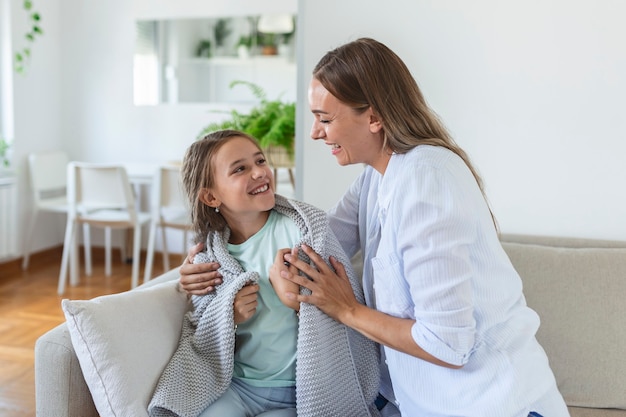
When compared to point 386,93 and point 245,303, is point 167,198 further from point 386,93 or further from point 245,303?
point 386,93

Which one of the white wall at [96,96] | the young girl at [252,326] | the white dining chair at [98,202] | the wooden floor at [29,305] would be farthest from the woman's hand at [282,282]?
the white wall at [96,96]

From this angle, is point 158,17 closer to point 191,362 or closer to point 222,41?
point 222,41

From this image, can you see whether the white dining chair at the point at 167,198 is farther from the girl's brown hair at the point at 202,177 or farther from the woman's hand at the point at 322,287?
the woman's hand at the point at 322,287

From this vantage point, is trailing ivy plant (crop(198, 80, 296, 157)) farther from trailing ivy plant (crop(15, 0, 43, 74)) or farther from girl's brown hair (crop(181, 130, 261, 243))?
trailing ivy plant (crop(15, 0, 43, 74))

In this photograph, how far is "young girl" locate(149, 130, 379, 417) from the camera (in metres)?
1.52

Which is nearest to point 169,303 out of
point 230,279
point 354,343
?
point 230,279

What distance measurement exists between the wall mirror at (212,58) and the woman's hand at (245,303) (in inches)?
136

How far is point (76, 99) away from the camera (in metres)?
5.23

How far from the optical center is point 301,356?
1.53 metres

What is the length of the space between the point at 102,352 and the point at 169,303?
0.25 metres

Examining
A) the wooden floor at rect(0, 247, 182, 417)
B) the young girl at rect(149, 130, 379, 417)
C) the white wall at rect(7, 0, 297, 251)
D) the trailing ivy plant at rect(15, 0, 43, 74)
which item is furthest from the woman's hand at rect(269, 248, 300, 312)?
the trailing ivy plant at rect(15, 0, 43, 74)

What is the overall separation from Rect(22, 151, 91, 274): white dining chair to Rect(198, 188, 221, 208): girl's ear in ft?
10.5

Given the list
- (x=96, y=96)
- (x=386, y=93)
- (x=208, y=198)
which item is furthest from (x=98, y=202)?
(x=386, y=93)

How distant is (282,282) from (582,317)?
0.79 meters
